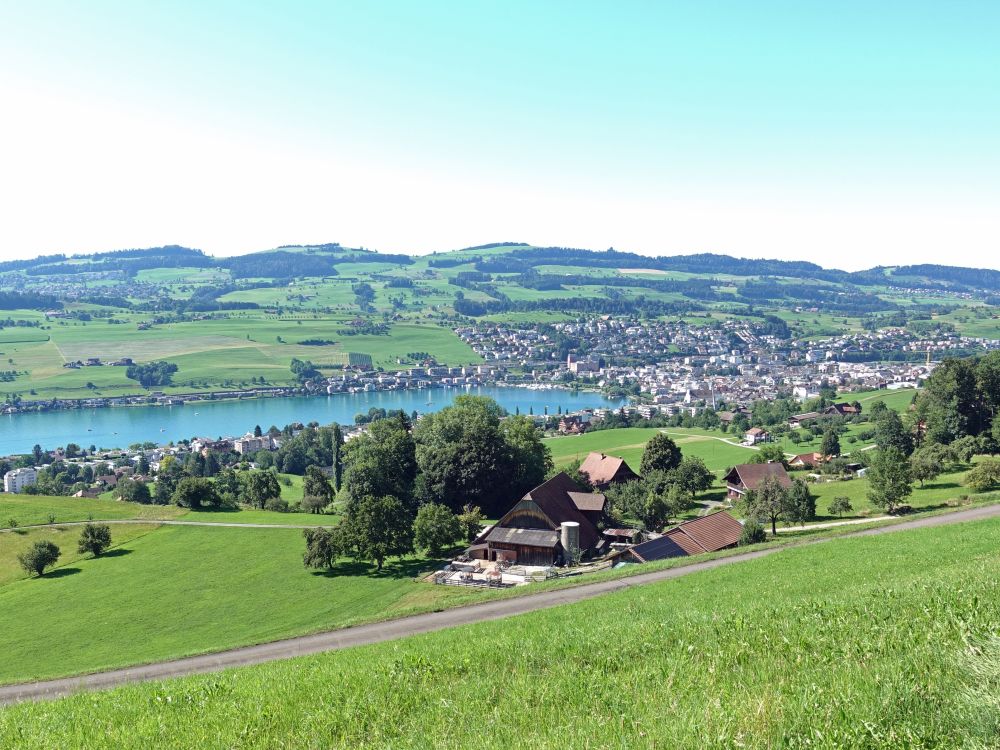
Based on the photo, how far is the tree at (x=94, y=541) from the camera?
4081cm

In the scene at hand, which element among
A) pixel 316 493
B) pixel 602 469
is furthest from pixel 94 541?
pixel 602 469

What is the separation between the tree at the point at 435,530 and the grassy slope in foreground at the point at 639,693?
26.6 metres

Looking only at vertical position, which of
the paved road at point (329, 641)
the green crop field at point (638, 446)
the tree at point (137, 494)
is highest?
the paved road at point (329, 641)

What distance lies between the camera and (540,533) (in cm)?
3856

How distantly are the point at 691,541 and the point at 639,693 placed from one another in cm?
2829

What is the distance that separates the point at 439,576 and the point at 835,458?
37057mm

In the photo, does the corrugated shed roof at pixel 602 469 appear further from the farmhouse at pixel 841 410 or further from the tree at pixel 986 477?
the farmhouse at pixel 841 410

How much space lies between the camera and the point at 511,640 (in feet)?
35.9

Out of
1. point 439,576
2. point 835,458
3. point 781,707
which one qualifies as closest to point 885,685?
point 781,707

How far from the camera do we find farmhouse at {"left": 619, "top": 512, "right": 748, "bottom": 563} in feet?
108

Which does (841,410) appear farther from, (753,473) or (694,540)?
(694,540)

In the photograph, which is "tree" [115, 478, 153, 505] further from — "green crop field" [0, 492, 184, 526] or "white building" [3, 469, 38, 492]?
"white building" [3, 469, 38, 492]

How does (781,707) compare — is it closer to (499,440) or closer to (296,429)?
(499,440)

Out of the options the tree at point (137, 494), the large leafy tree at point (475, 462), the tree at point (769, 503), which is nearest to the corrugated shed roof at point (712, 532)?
the tree at point (769, 503)
